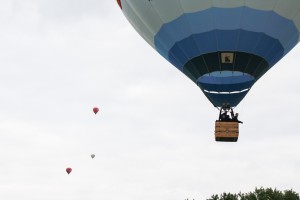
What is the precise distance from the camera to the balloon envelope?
19.2 m

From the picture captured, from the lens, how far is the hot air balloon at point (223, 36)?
63.2 feet

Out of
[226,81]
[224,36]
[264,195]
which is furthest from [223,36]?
[264,195]

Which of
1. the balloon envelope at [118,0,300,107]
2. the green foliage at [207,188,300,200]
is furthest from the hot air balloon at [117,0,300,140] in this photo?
Result: the green foliage at [207,188,300,200]

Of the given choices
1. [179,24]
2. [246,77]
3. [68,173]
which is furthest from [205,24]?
[68,173]

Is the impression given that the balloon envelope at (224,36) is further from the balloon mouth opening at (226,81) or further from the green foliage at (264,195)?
the green foliage at (264,195)

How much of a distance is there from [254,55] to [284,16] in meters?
1.42

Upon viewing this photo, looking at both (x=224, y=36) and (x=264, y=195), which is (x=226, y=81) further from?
(x=264, y=195)

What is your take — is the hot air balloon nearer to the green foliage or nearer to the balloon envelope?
the balloon envelope

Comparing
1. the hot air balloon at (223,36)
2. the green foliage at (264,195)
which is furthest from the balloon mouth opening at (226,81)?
the green foliage at (264,195)

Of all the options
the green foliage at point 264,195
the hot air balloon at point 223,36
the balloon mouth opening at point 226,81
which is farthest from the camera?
the green foliage at point 264,195

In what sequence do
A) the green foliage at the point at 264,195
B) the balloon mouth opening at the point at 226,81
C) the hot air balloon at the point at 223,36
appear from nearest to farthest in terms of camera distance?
the hot air balloon at the point at 223,36 < the balloon mouth opening at the point at 226,81 < the green foliage at the point at 264,195

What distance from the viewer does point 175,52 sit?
2059 cm

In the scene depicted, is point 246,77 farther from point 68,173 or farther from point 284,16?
point 68,173

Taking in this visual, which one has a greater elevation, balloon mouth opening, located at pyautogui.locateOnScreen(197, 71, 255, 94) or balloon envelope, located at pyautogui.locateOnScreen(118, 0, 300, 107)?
balloon envelope, located at pyautogui.locateOnScreen(118, 0, 300, 107)
